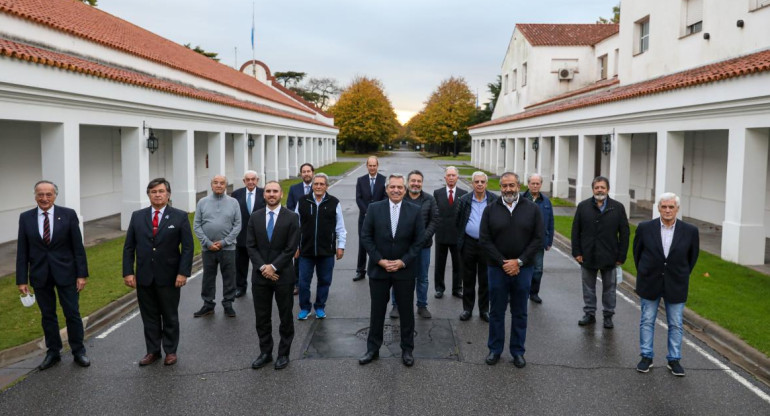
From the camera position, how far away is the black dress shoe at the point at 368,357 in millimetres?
6407

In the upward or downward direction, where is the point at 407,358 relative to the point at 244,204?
downward

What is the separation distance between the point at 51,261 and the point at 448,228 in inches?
211

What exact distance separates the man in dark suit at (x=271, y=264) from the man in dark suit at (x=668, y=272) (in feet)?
12.7

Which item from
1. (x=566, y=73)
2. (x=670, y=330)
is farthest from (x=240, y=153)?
(x=670, y=330)

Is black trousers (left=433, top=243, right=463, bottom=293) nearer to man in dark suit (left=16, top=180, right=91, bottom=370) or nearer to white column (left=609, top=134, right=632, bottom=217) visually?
man in dark suit (left=16, top=180, right=91, bottom=370)

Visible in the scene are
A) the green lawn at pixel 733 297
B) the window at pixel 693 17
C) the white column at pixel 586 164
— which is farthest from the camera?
the white column at pixel 586 164

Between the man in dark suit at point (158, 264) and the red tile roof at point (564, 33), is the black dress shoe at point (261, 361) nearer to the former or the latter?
the man in dark suit at point (158, 264)

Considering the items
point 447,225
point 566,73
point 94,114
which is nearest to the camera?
point 447,225

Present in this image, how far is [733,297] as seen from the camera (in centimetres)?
915

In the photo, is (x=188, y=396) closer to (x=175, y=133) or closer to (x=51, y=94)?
(x=51, y=94)

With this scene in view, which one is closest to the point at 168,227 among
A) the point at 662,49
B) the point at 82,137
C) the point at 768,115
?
the point at 768,115

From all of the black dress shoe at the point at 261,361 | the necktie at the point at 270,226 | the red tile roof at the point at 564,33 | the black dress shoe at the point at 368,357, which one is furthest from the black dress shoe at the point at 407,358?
the red tile roof at the point at 564,33

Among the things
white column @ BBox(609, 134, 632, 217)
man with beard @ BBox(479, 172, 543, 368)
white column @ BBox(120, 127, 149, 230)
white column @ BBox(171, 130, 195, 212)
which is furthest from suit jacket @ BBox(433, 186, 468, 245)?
white column @ BBox(171, 130, 195, 212)

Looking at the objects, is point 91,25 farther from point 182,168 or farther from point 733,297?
point 733,297
